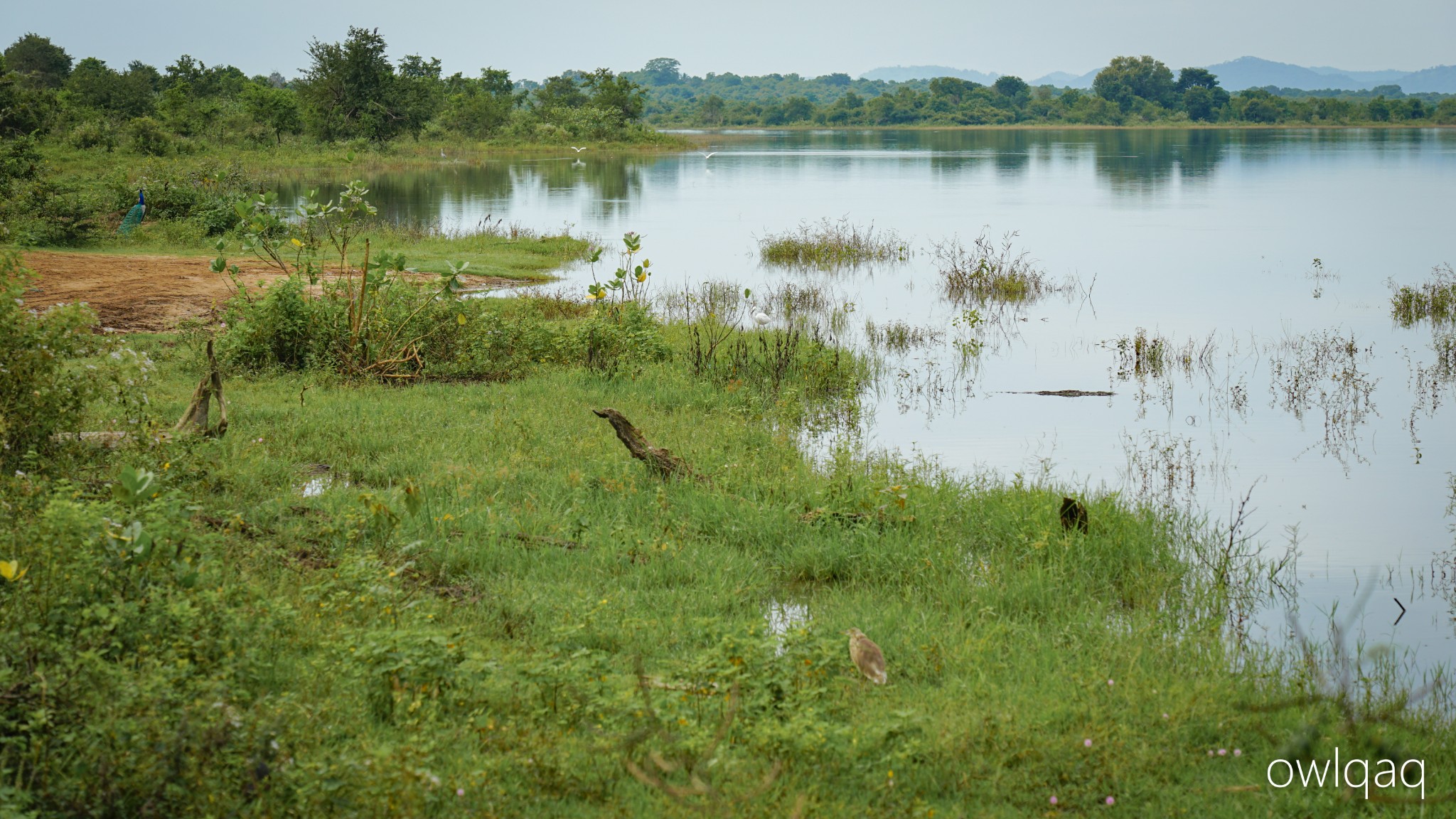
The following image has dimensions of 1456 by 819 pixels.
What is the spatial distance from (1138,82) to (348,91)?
81.2 metres

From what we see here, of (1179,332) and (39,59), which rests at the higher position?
(39,59)

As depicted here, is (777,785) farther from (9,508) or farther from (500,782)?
(9,508)

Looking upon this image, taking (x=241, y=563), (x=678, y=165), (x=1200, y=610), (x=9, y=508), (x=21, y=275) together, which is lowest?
(x=1200, y=610)

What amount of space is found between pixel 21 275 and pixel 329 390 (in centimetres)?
292

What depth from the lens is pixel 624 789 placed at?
3445 millimetres

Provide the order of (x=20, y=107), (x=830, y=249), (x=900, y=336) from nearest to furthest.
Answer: (x=900, y=336) < (x=830, y=249) < (x=20, y=107)

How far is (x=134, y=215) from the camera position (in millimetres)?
20188

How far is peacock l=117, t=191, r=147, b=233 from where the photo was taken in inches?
A: 781

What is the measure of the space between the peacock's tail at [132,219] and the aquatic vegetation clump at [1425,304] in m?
20.9

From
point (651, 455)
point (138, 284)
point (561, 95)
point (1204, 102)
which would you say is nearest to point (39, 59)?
point (561, 95)

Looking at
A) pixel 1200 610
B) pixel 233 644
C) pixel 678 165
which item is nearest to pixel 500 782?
pixel 233 644

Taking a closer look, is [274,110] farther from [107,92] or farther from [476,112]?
[476,112]

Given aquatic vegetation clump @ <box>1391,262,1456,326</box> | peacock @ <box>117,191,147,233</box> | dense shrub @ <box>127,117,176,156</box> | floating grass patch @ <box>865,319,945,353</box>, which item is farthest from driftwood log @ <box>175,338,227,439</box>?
dense shrub @ <box>127,117,176,156</box>

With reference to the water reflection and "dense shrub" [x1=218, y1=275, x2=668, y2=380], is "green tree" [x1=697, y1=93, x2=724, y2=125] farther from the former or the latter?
"dense shrub" [x1=218, y1=275, x2=668, y2=380]
